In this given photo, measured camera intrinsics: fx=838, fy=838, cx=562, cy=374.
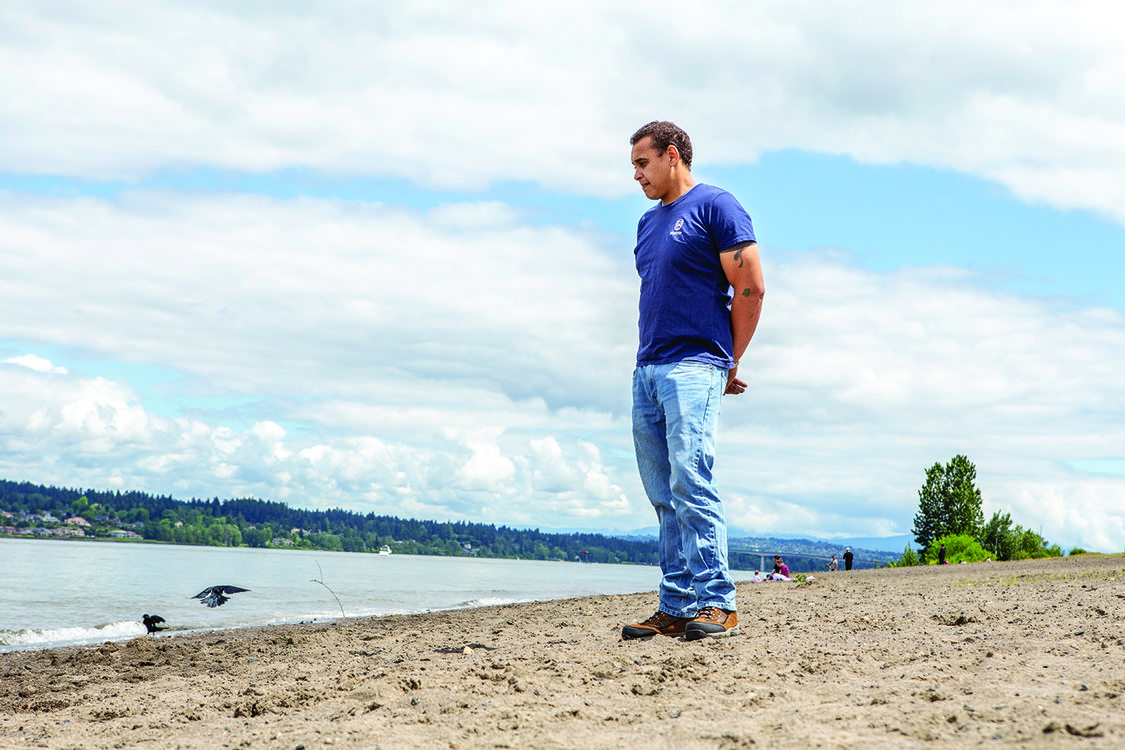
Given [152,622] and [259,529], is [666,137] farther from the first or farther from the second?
[259,529]

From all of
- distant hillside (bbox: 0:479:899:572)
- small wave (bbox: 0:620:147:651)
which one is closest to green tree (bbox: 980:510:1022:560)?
small wave (bbox: 0:620:147:651)

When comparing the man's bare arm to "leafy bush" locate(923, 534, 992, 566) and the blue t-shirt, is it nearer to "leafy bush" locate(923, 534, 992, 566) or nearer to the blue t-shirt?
the blue t-shirt

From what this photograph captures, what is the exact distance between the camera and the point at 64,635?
13.1m

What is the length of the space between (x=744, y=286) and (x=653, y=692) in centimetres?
213

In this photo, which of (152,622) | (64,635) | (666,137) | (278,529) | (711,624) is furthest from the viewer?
(278,529)

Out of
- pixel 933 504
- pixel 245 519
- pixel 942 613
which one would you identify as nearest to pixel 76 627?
pixel 942 613

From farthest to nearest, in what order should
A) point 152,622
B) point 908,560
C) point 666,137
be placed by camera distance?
Answer: point 908,560 → point 152,622 → point 666,137

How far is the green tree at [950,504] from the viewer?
51375 mm

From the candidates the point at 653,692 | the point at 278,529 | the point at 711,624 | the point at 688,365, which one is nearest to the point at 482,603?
the point at 711,624

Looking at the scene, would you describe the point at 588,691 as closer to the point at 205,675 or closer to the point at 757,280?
the point at 757,280

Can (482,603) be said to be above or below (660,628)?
below

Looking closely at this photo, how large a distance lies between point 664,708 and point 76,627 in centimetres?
1482

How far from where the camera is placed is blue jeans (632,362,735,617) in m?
4.21

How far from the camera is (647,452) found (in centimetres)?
462
